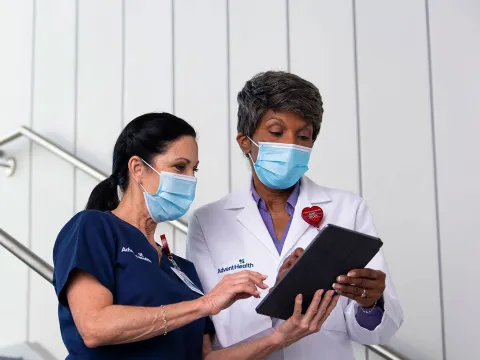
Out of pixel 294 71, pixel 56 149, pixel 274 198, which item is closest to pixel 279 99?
pixel 274 198

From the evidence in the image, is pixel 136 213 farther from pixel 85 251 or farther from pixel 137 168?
pixel 85 251

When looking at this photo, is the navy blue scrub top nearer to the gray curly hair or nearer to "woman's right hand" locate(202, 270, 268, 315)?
"woman's right hand" locate(202, 270, 268, 315)

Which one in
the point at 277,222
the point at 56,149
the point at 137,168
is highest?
the point at 56,149

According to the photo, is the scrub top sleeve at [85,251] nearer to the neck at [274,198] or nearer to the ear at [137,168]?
the ear at [137,168]

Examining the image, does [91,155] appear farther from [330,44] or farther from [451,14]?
[451,14]

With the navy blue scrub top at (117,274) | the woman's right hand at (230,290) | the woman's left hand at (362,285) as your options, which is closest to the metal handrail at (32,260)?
the navy blue scrub top at (117,274)

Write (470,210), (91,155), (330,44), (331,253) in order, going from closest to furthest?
1. (331,253)
2. (470,210)
3. (330,44)
4. (91,155)

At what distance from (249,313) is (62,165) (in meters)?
1.58

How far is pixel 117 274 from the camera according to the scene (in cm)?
151

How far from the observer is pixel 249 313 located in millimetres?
1830

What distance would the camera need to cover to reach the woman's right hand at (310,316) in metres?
1.55

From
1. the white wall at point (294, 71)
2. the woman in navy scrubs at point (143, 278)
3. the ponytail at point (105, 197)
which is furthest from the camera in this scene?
the white wall at point (294, 71)

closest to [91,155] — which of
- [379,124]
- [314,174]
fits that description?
[314,174]

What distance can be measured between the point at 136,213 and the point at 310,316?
478mm
